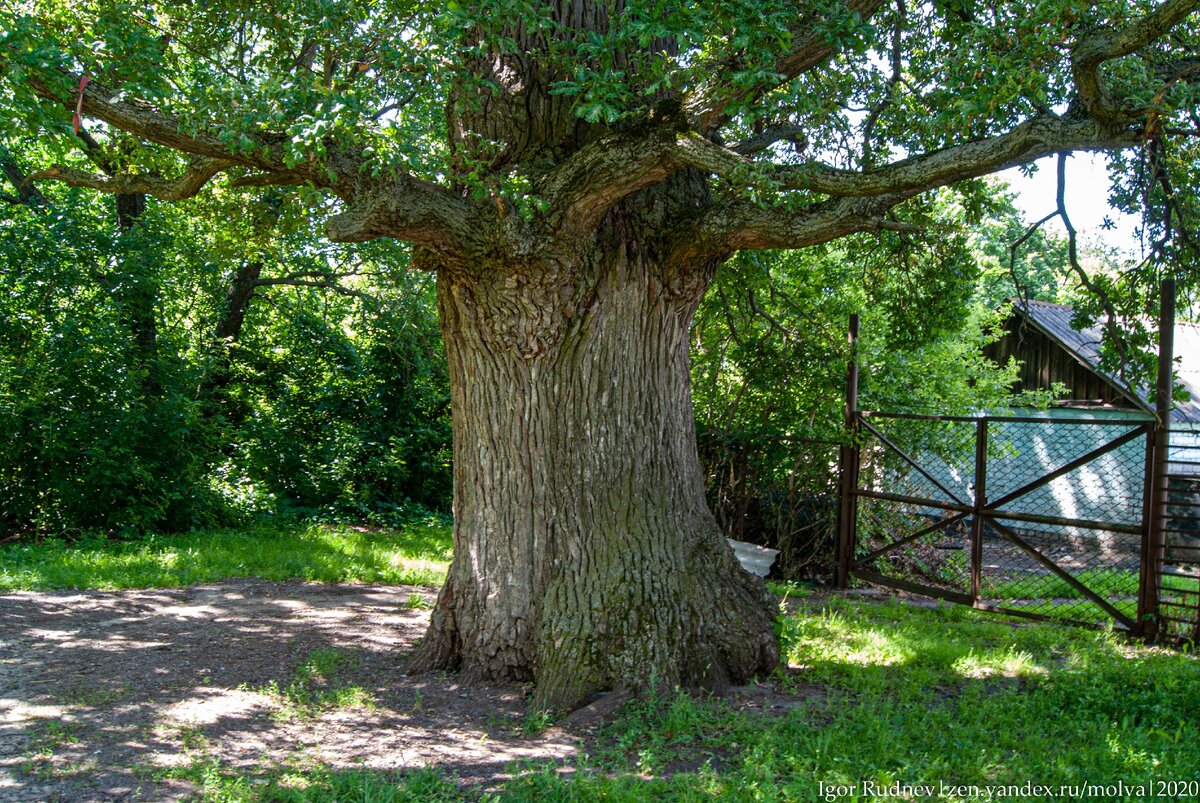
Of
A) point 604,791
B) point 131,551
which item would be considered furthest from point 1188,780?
point 131,551

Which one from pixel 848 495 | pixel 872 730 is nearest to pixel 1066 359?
pixel 848 495

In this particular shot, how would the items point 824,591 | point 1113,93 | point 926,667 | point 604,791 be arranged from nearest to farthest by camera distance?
point 604,791 < point 1113,93 < point 926,667 < point 824,591

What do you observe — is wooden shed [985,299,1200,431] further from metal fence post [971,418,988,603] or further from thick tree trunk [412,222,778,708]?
thick tree trunk [412,222,778,708]

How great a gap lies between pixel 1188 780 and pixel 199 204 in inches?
362

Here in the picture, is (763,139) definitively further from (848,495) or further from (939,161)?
(848,495)

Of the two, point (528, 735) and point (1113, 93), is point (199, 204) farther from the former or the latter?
point (1113, 93)

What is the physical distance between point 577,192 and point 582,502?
193cm

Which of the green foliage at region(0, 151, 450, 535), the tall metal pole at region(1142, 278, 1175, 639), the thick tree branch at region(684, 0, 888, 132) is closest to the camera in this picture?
the thick tree branch at region(684, 0, 888, 132)

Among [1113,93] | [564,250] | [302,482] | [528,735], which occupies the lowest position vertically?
[528,735]

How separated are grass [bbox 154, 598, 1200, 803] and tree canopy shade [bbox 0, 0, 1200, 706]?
2.03ft

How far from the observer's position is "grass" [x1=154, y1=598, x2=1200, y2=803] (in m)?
4.06

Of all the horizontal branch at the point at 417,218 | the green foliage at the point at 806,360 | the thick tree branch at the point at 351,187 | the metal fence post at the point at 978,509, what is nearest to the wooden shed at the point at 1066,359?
the green foliage at the point at 806,360

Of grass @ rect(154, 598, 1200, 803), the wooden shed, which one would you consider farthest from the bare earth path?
the wooden shed

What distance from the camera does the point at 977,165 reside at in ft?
15.9
